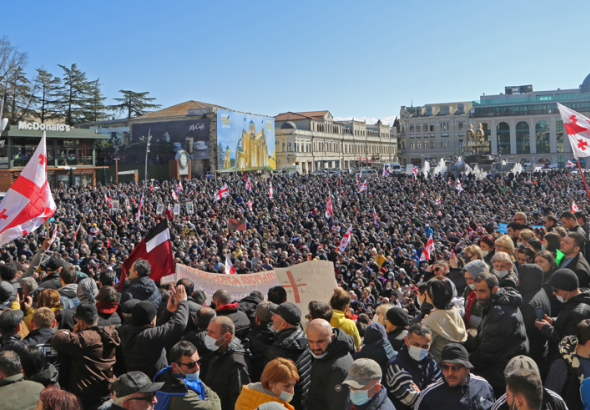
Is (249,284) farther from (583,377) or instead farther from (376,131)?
(376,131)

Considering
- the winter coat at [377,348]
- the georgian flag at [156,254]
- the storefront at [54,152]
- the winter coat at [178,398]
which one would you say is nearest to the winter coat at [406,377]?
the winter coat at [377,348]

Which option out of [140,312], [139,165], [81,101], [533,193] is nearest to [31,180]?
[140,312]

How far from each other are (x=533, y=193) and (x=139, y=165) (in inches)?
1594

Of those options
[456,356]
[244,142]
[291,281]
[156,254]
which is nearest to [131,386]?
[456,356]

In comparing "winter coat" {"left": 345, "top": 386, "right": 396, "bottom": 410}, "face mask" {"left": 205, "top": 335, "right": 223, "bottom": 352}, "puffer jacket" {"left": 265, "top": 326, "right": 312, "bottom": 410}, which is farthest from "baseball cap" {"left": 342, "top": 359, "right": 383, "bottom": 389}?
"face mask" {"left": 205, "top": 335, "right": 223, "bottom": 352}

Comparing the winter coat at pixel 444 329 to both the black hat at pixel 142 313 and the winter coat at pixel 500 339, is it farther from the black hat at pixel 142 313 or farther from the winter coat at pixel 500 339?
the black hat at pixel 142 313

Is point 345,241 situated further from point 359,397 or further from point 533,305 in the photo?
point 359,397

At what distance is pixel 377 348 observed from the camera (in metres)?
3.76

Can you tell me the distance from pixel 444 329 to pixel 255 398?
167 centimetres

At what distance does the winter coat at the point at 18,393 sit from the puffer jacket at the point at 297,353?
157 centimetres

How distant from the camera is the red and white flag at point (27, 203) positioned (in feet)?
24.1

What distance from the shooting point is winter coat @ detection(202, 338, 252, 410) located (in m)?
3.76

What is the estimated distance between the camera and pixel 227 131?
5825 cm

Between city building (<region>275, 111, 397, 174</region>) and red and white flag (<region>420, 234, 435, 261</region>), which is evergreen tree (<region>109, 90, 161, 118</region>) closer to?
city building (<region>275, 111, 397, 174</region>)
